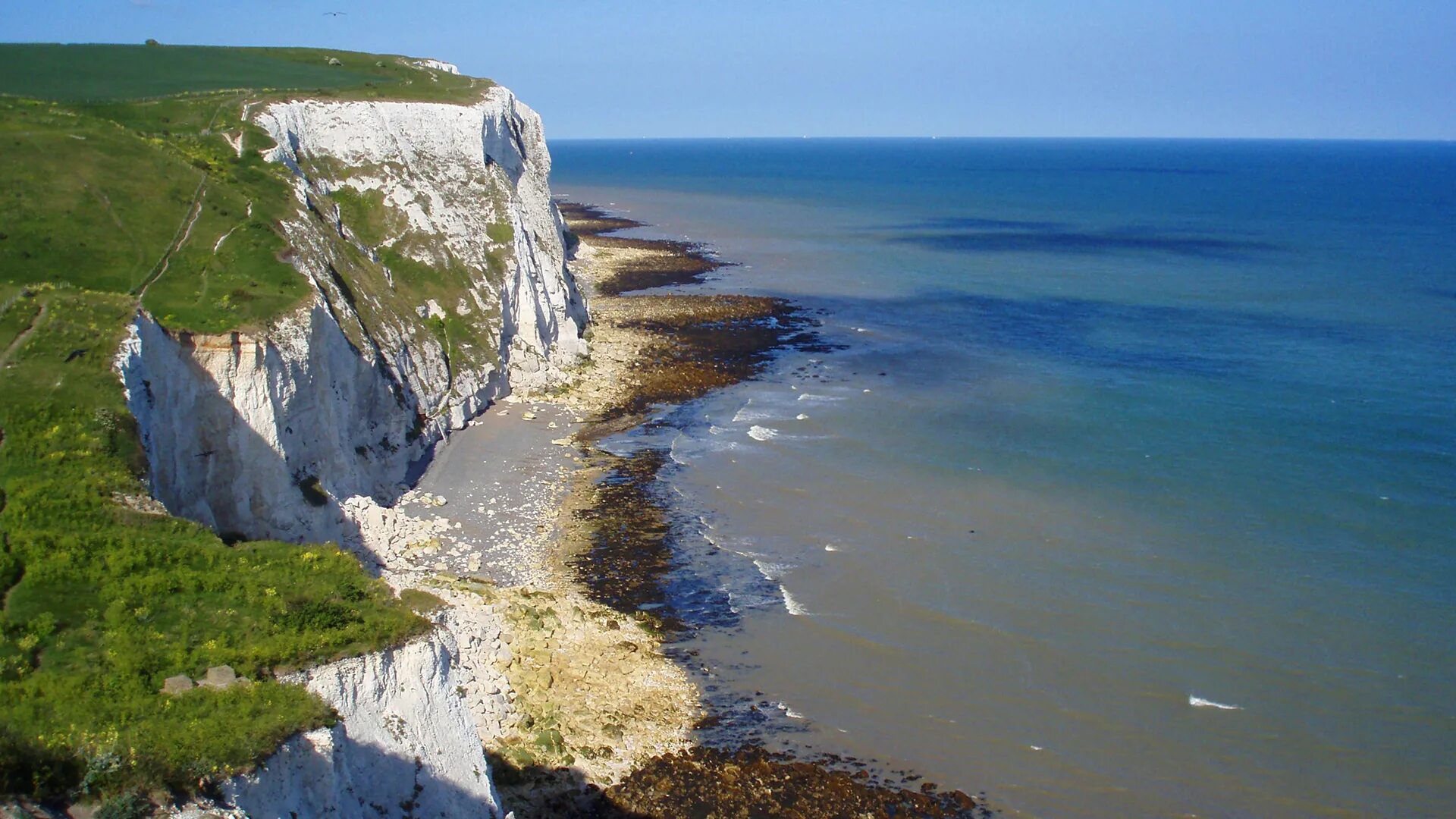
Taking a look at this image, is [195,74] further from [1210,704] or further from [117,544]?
[1210,704]

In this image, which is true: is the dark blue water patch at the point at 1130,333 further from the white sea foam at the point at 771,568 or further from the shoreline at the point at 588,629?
the white sea foam at the point at 771,568

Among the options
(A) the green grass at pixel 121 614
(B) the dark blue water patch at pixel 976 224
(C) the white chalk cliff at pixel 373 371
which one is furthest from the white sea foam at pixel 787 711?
(B) the dark blue water patch at pixel 976 224

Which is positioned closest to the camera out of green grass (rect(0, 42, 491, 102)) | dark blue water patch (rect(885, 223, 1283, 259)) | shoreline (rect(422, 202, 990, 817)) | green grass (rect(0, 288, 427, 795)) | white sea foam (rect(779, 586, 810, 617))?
green grass (rect(0, 288, 427, 795))

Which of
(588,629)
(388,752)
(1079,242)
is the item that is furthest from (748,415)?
(1079,242)

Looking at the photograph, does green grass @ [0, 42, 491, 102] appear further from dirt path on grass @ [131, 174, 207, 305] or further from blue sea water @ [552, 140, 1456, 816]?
blue sea water @ [552, 140, 1456, 816]

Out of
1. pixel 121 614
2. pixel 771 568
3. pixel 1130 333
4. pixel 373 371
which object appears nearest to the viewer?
pixel 121 614

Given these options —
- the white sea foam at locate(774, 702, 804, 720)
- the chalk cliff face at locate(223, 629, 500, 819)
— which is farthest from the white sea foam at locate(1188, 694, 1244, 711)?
the chalk cliff face at locate(223, 629, 500, 819)
